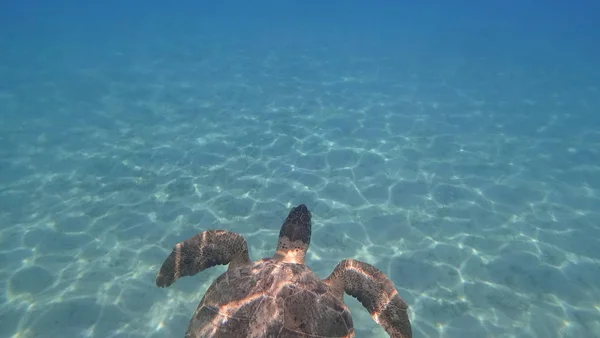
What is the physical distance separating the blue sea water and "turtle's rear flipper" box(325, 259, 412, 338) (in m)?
1.53

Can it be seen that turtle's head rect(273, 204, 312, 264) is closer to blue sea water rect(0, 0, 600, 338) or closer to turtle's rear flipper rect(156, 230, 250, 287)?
turtle's rear flipper rect(156, 230, 250, 287)

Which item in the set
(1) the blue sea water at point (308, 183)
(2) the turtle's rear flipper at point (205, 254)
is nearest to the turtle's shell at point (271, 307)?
(2) the turtle's rear flipper at point (205, 254)

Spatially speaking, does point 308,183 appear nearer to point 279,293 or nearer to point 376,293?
point 376,293

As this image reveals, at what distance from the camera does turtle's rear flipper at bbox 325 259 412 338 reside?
4852mm

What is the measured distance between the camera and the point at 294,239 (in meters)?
5.60

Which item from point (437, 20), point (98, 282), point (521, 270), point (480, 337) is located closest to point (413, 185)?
point (521, 270)

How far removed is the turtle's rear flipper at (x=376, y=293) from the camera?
4.85 metres

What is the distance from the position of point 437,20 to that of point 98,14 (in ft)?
150

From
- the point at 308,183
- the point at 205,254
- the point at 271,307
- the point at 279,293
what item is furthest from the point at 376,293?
the point at 308,183

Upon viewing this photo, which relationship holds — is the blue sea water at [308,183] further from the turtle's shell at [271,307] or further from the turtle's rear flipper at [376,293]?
the turtle's shell at [271,307]

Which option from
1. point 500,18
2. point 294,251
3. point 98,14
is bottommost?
point 500,18

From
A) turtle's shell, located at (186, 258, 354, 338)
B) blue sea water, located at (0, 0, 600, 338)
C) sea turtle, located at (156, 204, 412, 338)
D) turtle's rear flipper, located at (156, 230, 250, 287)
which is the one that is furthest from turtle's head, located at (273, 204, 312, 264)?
blue sea water, located at (0, 0, 600, 338)

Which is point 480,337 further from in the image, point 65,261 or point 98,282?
point 65,261

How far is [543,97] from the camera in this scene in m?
19.0
